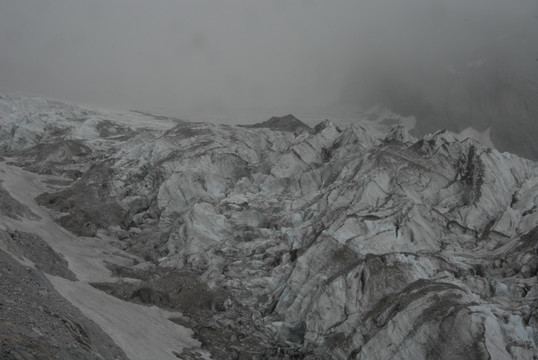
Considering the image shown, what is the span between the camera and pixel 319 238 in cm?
5212

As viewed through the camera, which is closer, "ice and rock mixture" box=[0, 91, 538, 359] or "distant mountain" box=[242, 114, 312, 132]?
"ice and rock mixture" box=[0, 91, 538, 359]

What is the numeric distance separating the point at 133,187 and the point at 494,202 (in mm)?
56966

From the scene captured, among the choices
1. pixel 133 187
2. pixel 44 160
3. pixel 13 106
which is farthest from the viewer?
pixel 13 106

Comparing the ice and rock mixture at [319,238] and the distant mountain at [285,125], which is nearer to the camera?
the ice and rock mixture at [319,238]

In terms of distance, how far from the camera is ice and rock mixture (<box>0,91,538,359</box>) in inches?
1532

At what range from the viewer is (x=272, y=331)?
45.2m

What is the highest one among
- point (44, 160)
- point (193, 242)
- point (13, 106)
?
point (13, 106)

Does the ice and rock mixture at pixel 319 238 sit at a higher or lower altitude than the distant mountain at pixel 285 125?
lower

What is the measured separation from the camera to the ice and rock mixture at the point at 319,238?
38906mm

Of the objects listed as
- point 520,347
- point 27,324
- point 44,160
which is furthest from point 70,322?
point 44,160

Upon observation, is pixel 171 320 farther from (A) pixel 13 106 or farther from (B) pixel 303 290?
(A) pixel 13 106

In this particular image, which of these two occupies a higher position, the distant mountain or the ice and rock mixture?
the distant mountain

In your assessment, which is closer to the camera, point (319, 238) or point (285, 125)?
point (319, 238)

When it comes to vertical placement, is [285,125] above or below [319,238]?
above
